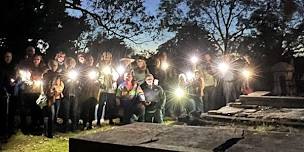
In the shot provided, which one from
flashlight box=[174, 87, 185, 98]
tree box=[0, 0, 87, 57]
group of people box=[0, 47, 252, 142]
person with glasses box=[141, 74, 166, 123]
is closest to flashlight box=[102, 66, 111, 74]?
group of people box=[0, 47, 252, 142]

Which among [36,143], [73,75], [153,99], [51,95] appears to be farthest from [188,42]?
[36,143]

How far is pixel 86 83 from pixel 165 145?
20.5 feet

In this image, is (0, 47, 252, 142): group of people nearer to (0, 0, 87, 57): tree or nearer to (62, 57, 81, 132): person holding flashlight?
(62, 57, 81, 132): person holding flashlight

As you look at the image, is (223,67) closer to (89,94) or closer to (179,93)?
(179,93)

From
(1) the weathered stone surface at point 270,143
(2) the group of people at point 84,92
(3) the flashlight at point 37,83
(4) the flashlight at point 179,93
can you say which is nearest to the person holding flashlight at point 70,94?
(2) the group of people at point 84,92

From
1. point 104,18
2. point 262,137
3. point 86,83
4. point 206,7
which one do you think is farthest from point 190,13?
point 262,137

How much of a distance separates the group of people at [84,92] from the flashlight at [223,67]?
0.90 m

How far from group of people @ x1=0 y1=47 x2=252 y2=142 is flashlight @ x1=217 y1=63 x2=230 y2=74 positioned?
0.90m

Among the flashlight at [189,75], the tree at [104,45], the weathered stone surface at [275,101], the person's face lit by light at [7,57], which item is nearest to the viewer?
the person's face lit by light at [7,57]

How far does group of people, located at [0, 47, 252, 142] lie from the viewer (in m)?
7.66

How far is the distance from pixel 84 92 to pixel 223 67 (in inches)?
189

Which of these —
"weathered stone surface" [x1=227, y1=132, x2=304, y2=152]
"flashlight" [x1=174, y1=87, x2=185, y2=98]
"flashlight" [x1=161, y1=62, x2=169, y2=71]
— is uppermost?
"flashlight" [x1=161, y1=62, x2=169, y2=71]

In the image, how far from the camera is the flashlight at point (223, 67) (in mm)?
10734

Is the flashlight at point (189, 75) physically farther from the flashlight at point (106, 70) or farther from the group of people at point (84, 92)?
the flashlight at point (106, 70)
